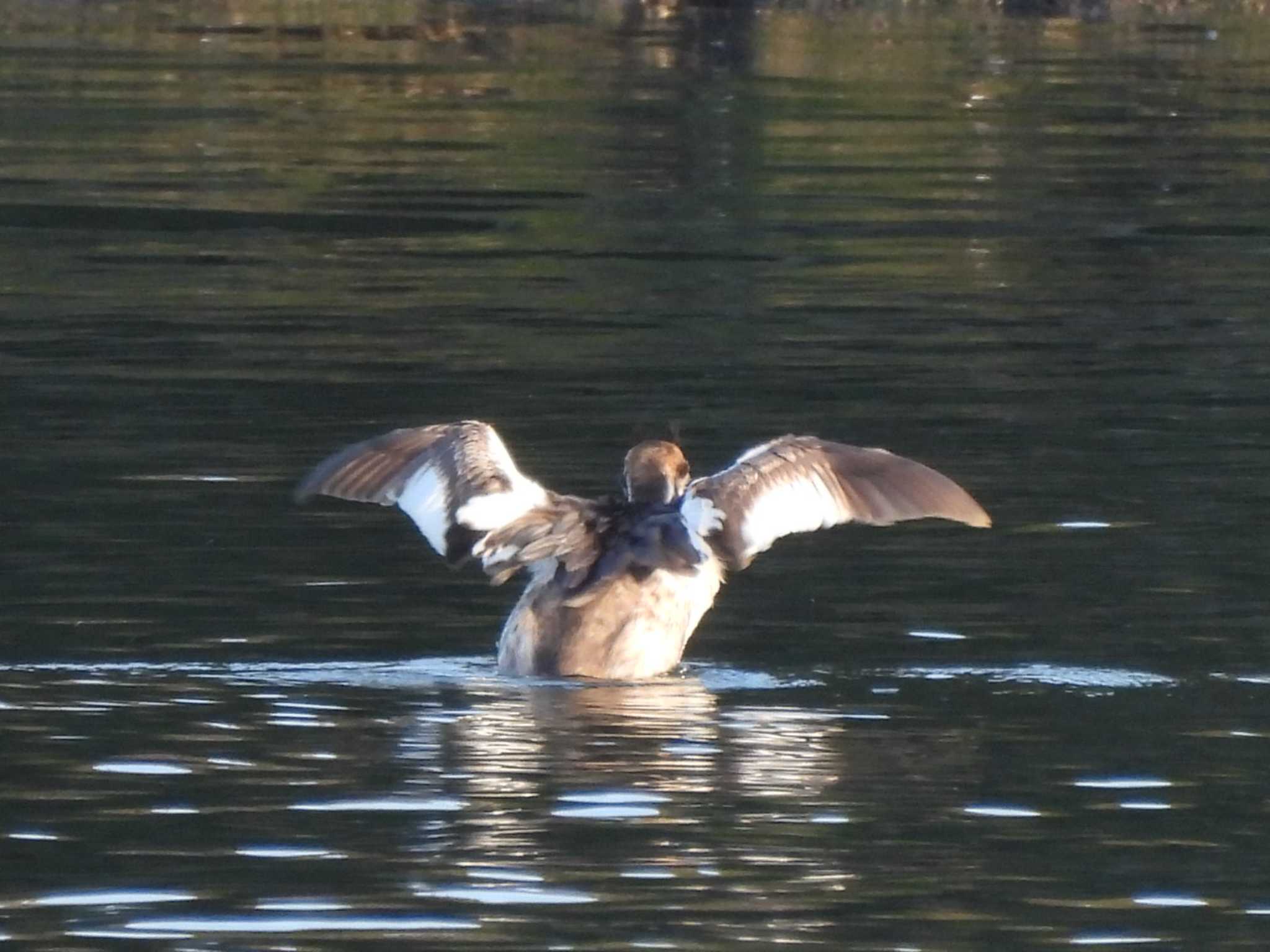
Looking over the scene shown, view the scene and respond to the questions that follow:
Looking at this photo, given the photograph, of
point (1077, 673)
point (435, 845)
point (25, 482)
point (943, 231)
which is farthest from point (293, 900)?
point (943, 231)

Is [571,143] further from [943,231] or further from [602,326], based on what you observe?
[602,326]

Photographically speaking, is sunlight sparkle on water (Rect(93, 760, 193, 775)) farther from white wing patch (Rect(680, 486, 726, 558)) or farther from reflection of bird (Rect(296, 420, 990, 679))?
white wing patch (Rect(680, 486, 726, 558))

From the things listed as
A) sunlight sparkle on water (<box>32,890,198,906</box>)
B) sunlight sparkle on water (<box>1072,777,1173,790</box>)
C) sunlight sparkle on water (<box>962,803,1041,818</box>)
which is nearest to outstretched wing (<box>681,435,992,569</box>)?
sunlight sparkle on water (<box>1072,777,1173,790</box>)

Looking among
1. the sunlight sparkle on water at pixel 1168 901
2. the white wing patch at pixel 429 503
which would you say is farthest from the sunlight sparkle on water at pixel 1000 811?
the white wing patch at pixel 429 503

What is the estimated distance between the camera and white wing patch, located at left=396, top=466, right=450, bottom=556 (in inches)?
Result: 454

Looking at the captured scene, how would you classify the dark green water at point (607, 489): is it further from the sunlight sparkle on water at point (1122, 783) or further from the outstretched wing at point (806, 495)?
the outstretched wing at point (806, 495)

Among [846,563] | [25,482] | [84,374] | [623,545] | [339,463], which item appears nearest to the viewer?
[623,545]

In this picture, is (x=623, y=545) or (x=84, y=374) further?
(x=84, y=374)

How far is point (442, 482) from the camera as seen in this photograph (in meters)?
11.7

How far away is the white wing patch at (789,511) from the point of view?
37.5 ft

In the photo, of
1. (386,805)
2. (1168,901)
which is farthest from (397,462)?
(1168,901)

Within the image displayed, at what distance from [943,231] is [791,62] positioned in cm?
1967

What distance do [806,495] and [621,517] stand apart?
73 centimetres

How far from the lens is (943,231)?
25.6 m
